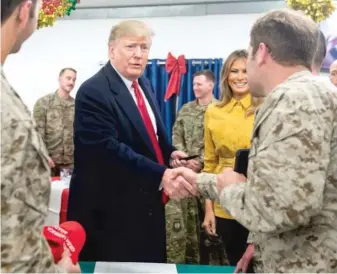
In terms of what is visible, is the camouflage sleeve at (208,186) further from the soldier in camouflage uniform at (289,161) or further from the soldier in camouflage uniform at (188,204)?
the soldier in camouflage uniform at (188,204)

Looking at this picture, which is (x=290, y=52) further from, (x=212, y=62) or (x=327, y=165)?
(x=212, y=62)

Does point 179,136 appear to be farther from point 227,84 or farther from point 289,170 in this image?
point 289,170

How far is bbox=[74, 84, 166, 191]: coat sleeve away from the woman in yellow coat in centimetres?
53

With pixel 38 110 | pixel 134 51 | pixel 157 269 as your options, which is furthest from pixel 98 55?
pixel 157 269

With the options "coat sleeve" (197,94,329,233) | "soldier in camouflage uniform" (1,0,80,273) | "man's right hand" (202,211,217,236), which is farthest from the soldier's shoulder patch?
"soldier in camouflage uniform" (1,0,80,273)

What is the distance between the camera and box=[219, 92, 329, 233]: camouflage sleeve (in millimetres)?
1173

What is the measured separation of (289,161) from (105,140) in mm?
1076

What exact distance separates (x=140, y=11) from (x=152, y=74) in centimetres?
85

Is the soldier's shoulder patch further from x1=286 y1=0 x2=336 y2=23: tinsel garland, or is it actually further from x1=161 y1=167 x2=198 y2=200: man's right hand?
x1=286 y1=0 x2=336 y2=23: tinsel garland

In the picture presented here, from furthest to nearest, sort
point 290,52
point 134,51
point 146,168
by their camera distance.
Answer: point 134,51 → point 146,168 → point 290,52

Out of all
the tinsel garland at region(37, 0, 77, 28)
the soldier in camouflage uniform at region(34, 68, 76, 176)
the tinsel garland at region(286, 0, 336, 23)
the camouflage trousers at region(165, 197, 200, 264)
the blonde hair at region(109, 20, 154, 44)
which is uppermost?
the tinsel garland at region(286, 0, 336, 23)

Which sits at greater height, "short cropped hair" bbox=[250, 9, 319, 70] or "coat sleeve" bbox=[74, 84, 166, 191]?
"short cropped hair" bbox=[250, 9, 319, 70]

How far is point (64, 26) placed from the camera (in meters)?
5.82

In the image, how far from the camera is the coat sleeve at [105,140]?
2059mm
